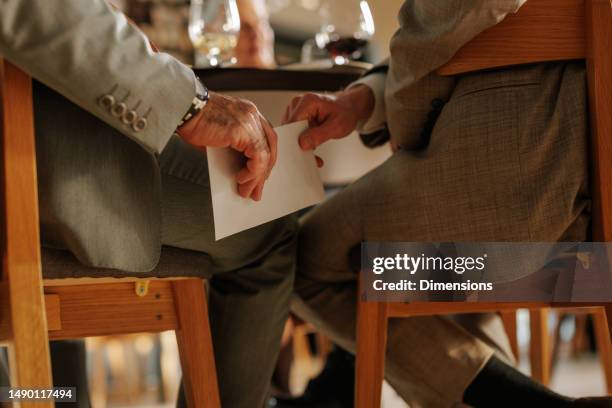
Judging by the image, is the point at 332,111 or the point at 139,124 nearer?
the point at 139,124

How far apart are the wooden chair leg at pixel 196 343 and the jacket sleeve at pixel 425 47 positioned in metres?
0.37

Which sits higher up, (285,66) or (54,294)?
(285,66)

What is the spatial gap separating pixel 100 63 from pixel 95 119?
8cm

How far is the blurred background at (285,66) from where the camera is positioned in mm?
1500

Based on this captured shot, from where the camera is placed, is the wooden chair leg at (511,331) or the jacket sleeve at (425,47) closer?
the jacket sleeve at (425,47)

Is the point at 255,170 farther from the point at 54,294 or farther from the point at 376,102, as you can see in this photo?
the point at 376,102

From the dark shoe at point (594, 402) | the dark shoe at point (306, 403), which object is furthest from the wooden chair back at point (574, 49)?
the dark shoe at point (306, 403)

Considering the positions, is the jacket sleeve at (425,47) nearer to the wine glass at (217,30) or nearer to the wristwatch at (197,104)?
the wristwatch at (197,104)

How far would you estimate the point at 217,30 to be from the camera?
1.50 metres

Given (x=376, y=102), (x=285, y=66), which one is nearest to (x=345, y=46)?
(x=285, y=66)

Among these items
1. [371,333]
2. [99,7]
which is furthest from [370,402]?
[99,7]

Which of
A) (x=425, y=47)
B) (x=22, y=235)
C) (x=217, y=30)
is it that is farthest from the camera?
(x=217, y=30)

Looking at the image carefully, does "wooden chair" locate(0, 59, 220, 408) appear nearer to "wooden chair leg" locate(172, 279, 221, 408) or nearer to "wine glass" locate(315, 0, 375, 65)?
"wooden chair leg" locate(172, 279, 221, 408)

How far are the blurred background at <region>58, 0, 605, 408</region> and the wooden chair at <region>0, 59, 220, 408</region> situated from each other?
0.42ft
